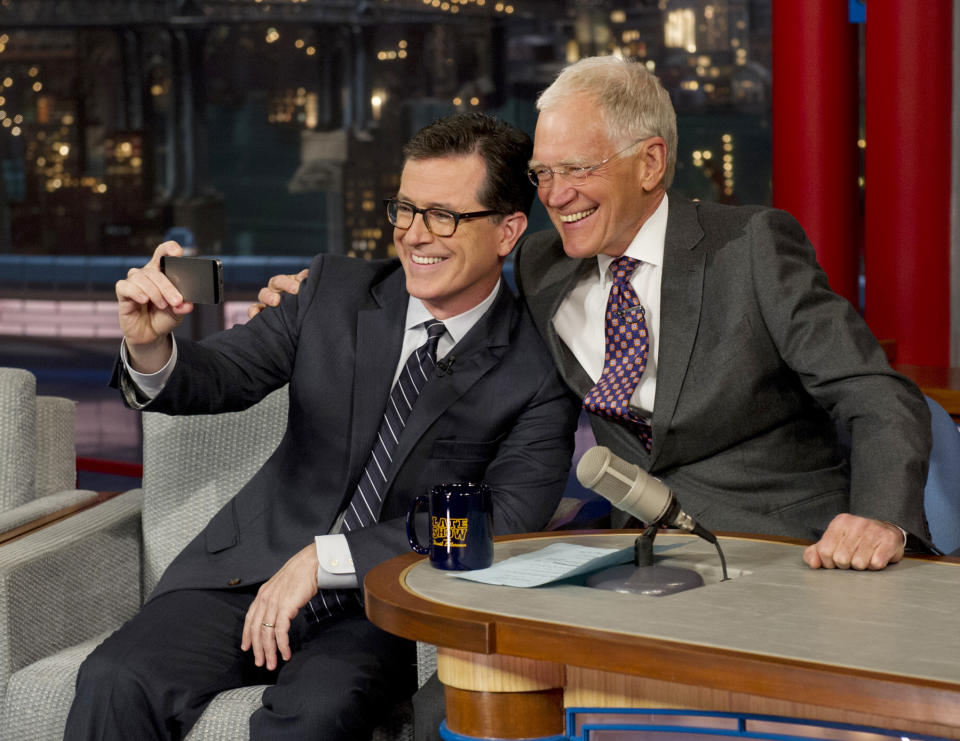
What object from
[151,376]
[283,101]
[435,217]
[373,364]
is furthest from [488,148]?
[283,101]

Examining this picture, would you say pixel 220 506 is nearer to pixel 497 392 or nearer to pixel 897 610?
pixel 497 392

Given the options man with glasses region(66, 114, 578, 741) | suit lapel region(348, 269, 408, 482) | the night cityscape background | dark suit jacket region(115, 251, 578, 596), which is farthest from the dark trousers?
the night cityscape background

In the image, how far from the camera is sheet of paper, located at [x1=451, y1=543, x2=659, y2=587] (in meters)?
1.38

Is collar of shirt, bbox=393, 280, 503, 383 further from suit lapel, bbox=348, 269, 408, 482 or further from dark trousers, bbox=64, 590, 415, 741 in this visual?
dark trousers, bbox=64, 590, 415, 741

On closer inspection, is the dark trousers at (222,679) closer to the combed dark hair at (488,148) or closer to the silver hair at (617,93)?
the combed dark hair at (488,148)

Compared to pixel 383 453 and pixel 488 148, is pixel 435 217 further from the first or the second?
pixel 383 453

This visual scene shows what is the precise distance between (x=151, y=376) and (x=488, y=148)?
649mm

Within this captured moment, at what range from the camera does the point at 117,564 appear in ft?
7.09

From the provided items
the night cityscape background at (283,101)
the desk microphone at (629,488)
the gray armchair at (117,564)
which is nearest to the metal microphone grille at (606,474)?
the desk microphone at (629,488)

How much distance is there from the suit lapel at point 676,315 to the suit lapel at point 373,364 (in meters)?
0.45

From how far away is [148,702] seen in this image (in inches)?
→ 67.7

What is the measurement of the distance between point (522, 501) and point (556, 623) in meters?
0.67

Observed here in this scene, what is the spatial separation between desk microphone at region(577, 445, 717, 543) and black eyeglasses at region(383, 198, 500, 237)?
0.68 meters

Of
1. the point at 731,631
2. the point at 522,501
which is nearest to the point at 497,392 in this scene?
the point at 522,501
